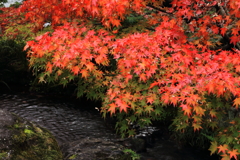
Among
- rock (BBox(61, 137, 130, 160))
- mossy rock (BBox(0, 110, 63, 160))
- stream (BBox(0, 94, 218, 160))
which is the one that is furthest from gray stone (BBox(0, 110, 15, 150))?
stream (BBox(0, 94, 218, 160))

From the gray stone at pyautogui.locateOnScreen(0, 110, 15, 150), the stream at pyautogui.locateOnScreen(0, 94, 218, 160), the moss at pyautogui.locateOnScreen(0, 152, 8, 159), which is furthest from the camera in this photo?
the stream at pyautogui.locateOnScreen(0, 94, 218, 160)

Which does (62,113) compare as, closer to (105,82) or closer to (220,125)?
(105,82)

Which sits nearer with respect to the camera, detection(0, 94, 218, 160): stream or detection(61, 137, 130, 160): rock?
detection(61, 137, 130, 160): rock

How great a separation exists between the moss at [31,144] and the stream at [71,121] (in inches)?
64.8

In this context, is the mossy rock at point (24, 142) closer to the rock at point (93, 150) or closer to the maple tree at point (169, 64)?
the rock at point (93, 150)

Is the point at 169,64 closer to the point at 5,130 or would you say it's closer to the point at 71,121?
the point at 5,130

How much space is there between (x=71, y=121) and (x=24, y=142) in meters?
3.10

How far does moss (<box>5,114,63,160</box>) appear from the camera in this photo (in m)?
3.73

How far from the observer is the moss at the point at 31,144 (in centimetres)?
373

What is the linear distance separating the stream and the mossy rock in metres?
1.68

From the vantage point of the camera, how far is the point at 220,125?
5.36 metres

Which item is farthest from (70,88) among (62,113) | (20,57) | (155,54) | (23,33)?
(155,54)

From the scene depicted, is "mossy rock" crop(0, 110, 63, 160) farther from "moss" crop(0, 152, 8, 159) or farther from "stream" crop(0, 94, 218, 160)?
"stream" crop(0, 94, 218, 160)

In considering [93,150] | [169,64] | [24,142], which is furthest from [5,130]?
[169,64]
